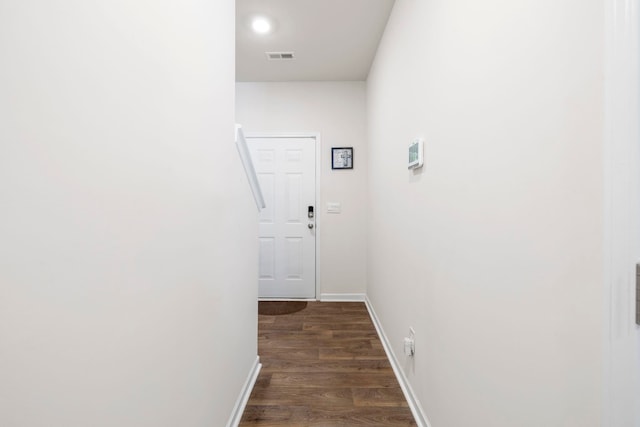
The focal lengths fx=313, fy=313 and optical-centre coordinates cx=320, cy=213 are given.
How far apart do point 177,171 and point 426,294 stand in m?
1.25

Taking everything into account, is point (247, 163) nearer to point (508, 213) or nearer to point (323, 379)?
point (508, 213)

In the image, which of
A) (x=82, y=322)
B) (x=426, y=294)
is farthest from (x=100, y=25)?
(x=426, y=294)

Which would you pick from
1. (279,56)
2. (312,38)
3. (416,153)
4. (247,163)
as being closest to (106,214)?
(247,163)

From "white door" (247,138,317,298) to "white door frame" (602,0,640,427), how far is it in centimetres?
327

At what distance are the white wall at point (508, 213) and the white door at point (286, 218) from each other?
2.15m

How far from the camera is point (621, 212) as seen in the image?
0.55 meters

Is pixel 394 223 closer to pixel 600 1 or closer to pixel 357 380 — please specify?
pixel 357 380

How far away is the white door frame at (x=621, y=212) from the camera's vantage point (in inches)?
21.0

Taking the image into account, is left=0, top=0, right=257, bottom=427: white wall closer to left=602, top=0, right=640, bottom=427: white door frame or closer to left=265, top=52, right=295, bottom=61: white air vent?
left=602, top=0, right=640, bottom=427: white door frame

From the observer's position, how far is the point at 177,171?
38.3 inches

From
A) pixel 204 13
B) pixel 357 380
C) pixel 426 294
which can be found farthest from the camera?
pixel 357 380

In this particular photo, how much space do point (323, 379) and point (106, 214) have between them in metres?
1.81

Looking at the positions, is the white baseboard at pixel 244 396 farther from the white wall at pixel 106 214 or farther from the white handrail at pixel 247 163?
the white handrail at pixel 247 163

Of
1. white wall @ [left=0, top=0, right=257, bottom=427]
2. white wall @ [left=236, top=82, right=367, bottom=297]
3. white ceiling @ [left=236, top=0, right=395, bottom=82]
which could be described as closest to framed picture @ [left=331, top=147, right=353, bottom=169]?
white wall @ [left=236, top=82, right=367, bottom=297]
